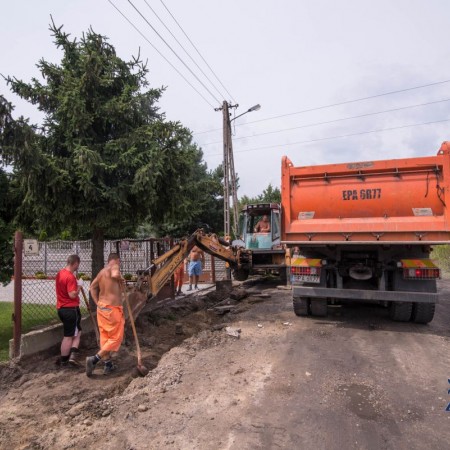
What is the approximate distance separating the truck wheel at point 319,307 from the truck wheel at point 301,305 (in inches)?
4.7

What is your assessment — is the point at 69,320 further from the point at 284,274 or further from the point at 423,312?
the point at 284,274

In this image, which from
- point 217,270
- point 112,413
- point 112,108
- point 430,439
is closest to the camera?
point 430,439

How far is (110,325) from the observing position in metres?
5.14

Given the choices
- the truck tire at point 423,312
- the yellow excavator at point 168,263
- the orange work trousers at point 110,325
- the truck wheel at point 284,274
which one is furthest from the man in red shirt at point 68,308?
the truck wheel at point 284,274

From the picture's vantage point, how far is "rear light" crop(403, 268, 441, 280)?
6.59 m

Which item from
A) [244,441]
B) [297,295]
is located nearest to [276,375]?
[244,441]

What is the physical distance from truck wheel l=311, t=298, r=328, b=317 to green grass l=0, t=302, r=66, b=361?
5.28 metres

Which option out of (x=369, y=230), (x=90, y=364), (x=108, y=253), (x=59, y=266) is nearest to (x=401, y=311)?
(x=369, y=230)

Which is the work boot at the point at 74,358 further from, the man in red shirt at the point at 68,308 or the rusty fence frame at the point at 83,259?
the rusty fence frame at the point at 83,259

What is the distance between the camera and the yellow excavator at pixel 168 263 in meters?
6.31

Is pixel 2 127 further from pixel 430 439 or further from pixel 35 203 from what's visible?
pixel 430 439

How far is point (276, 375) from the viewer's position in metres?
4.71

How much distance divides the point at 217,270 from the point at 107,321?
11.4 m

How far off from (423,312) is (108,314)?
5381 millimetres
